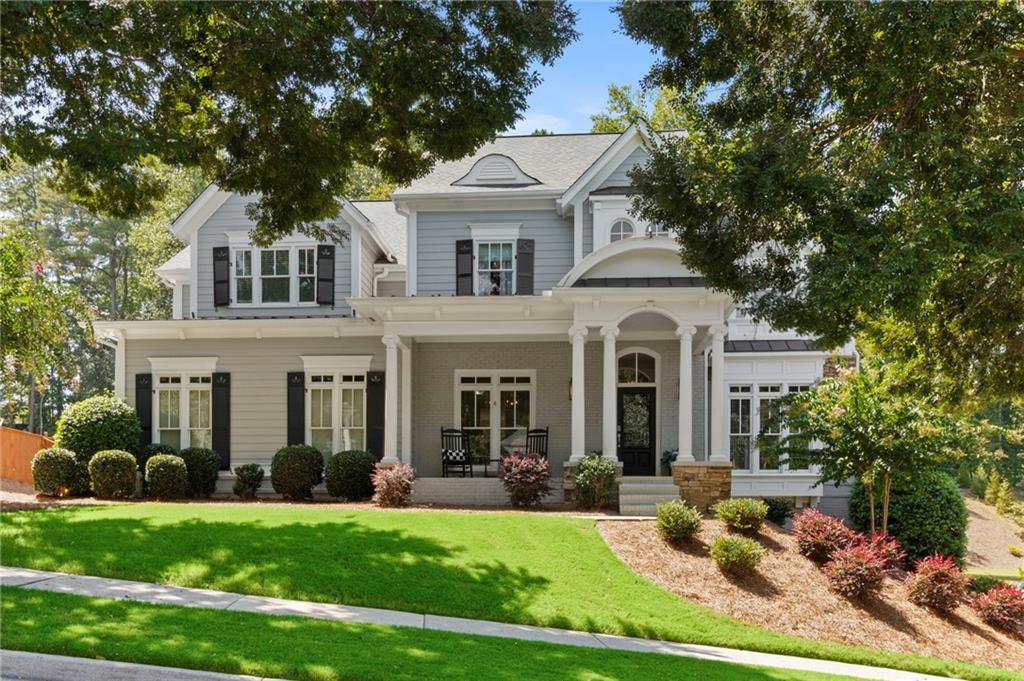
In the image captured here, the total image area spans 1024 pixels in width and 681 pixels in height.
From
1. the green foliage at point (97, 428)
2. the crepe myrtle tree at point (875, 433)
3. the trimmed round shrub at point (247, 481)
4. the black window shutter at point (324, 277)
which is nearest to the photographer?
the crepe myrtle tree at point (875, 433)

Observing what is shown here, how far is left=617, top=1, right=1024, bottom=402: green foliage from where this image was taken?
9062 mm

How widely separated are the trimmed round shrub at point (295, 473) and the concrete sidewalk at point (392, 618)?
785 centimetres

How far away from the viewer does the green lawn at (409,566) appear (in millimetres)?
9922

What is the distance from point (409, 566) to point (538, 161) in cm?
1287

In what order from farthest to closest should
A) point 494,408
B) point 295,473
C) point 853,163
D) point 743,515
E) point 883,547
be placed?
1. point 494,408
2. point 295,473
3. point 743,515
4. point 883,547
5. point 853,163

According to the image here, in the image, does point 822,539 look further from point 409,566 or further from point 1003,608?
point 409,566

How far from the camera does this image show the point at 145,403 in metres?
20.0

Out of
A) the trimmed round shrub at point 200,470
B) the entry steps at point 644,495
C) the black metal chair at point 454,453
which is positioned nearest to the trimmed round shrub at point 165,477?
the trimmed round shrub at point 200,470

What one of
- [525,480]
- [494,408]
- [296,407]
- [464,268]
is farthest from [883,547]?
[296,407]

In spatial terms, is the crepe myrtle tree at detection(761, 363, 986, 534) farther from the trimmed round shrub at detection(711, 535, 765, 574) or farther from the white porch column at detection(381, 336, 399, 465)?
the white porch column at detection(381, 336, 399, 465)

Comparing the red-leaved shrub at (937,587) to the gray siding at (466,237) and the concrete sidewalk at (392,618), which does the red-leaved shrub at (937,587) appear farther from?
the gray siding at (466,237)

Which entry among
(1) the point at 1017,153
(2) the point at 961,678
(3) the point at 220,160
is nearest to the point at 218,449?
(3) the point at 220,160

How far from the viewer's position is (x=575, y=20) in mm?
11125

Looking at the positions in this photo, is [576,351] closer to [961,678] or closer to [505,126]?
[505,126]
